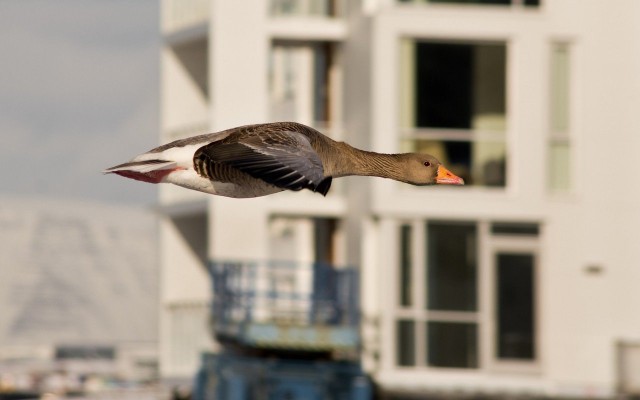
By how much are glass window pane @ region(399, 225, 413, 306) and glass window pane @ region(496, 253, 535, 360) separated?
1753mm

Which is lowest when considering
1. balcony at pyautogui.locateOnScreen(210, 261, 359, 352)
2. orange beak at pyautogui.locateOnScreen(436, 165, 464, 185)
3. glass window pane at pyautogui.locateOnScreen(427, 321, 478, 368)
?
glass window pane at pyautogui.locateOnScreen(427, 321, 478, 368)

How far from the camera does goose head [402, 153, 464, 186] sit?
97.1ft

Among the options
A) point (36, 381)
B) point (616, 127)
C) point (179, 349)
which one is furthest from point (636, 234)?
point (36, 381)

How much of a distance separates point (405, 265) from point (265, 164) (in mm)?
23311

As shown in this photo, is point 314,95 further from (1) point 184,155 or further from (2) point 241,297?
(1) point 184,155

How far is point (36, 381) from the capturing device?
72.1m

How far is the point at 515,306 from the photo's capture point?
49250 mm

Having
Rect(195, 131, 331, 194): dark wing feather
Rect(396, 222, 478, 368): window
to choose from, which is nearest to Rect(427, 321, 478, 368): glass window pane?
Rect(396, 222, 478, 368): window

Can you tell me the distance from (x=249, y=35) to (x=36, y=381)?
18983mm

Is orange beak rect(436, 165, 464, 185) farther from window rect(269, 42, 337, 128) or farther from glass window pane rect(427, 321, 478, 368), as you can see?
window rect(269, 42, 337, 128)

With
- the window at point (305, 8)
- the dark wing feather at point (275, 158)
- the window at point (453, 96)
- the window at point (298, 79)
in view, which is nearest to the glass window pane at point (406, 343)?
the window at point (453, 96)

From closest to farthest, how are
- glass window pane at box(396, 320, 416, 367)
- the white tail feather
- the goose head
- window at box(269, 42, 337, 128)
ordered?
the white tail feather → the goose head → glass window pane at box(396, 320, 416, 367) → window at box(269, 42, 337, 128)

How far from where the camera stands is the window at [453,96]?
163 feet

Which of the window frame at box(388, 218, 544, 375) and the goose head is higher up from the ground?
the goose head
